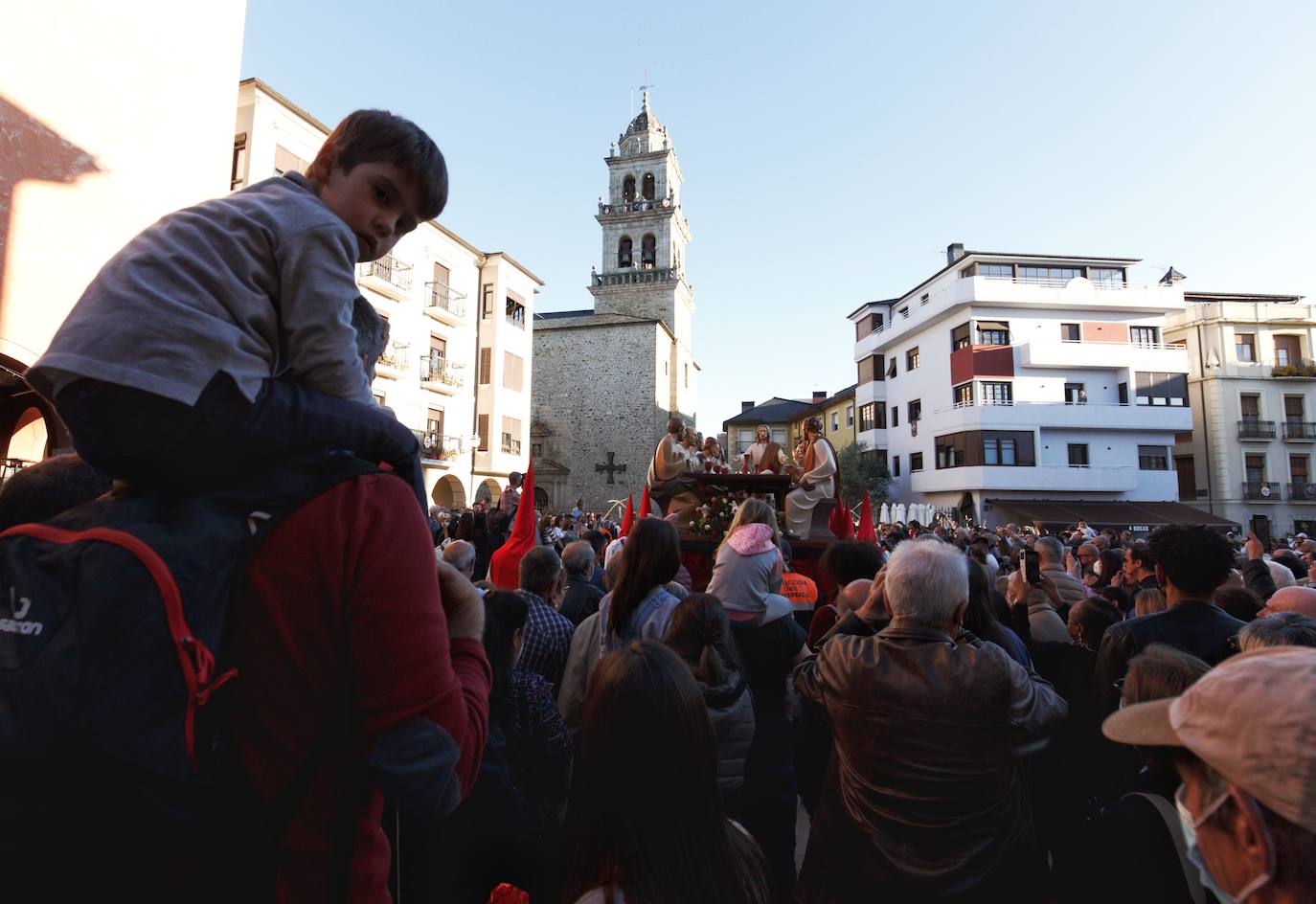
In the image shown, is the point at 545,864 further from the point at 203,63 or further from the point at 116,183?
the point at 203,63

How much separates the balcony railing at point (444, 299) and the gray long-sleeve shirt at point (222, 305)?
93.9 ft

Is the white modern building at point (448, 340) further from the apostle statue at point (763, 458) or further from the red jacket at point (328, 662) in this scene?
the red jacket at point (328, 662)

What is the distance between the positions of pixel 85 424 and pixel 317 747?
2.09 feet

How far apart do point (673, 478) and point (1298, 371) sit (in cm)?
4186

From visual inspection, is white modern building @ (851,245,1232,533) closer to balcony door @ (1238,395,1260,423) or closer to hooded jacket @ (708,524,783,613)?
balcony door @ (1238,395,1260,423)

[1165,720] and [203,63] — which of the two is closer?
[1165,720]

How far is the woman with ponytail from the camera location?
10.0ft

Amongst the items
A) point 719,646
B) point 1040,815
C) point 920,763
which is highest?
point 719,646

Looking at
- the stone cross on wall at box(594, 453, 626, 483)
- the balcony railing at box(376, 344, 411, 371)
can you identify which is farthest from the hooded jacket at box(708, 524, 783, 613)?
the stone cross on wall at box(594, 453, 626, 483)

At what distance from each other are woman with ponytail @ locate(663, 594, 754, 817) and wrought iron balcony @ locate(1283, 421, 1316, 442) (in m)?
45.6

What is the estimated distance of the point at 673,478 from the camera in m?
9.70

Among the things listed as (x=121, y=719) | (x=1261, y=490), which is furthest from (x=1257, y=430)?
(x=121, y=719)

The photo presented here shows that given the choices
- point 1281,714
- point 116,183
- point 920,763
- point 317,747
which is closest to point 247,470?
point 317,747

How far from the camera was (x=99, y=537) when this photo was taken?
3.57ft
